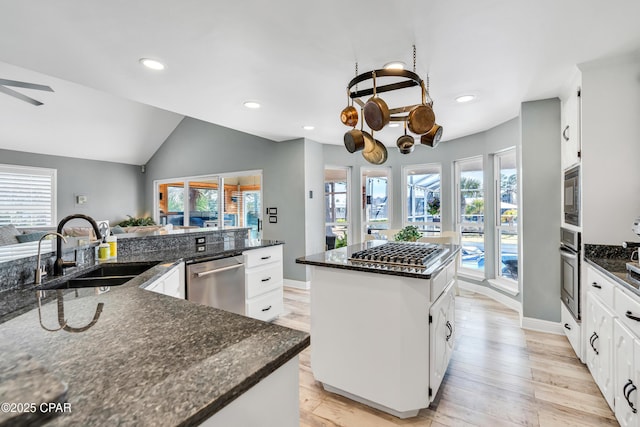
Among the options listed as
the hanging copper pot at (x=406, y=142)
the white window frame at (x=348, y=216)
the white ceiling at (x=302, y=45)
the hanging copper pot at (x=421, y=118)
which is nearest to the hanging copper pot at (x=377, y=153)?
the hanging copper pot at (x=406, y=142)

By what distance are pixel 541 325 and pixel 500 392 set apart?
138 cm

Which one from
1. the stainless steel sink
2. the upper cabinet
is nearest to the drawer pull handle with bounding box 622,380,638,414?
the upper cabinet

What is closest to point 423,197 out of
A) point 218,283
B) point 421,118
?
point 421,118

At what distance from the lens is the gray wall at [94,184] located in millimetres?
5699

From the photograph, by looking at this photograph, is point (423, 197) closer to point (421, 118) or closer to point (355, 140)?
point (355, 140)

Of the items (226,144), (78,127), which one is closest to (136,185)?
(78,127)

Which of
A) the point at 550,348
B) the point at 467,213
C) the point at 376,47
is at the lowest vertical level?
the point at 550,348

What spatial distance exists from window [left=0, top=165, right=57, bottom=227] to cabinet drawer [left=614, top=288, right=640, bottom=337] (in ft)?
25.3

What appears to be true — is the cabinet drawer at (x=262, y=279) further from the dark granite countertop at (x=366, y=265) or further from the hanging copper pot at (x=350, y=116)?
the hanging copper pot at (x=350, y=116)

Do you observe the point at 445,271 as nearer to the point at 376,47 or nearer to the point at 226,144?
the point at 376,47

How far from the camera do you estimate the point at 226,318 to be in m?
1.01

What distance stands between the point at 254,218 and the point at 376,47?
161 inches

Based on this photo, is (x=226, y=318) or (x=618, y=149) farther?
(x=618, y=149)

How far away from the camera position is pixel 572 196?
2484 millimetres
